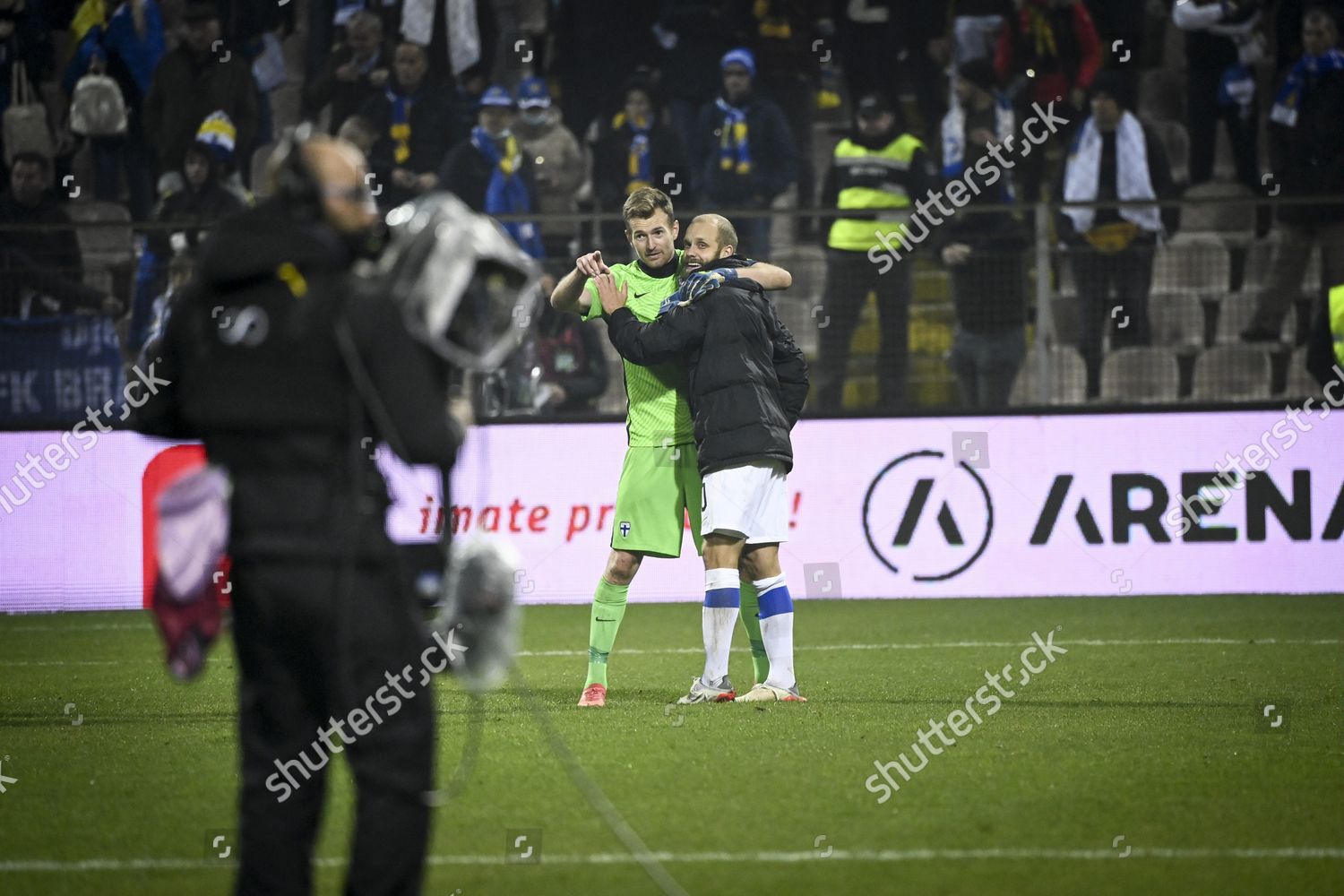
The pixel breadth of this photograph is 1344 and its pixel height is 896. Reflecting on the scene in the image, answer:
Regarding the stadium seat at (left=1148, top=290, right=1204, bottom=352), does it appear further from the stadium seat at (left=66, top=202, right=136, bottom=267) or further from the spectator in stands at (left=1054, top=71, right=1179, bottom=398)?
the stadium seat at (left=66, top=202, right=136, bottom=267)

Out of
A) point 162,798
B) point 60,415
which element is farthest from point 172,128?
point 162,798

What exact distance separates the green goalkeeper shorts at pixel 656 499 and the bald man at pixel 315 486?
4674 millimetres

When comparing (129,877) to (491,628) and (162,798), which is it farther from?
(491,628)

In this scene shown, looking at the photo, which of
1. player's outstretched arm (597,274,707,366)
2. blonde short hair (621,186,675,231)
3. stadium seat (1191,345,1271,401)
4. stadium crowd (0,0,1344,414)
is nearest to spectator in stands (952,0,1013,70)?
stadium crowd (0,0,1344,414)

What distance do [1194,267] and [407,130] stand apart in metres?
7.01

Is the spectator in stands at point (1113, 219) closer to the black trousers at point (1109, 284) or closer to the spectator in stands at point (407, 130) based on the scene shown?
the black trousers at point (1109, 284)

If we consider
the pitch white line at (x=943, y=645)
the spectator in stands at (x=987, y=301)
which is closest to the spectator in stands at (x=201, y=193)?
the pitch white line at (x=943, y=645)

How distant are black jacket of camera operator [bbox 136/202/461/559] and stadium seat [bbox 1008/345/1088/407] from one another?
11148mm

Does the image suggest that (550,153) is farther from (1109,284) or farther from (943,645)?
(943,645)

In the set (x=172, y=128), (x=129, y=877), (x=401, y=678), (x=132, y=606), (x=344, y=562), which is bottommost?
(x=132, y=606)

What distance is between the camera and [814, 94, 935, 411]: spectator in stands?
1473 cm

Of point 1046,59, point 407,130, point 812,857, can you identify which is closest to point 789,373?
point 812,857

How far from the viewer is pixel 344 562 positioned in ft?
13.1

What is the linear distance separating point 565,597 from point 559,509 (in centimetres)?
69
